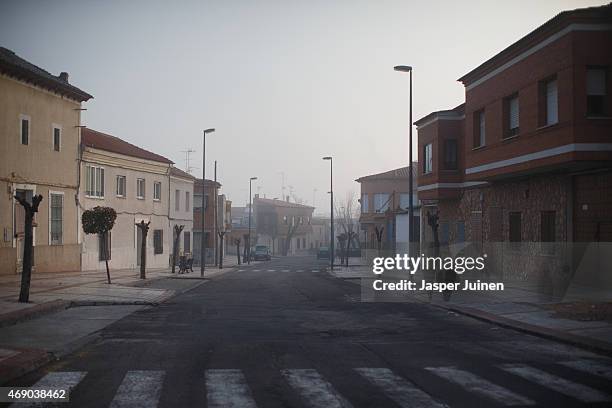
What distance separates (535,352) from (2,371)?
8.68 meters

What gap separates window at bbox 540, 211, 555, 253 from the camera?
22.7m

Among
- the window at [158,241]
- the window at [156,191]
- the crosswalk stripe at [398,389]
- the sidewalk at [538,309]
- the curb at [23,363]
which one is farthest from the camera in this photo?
the window at [158,241]

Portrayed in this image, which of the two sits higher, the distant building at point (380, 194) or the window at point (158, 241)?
the distant building at point (380, 194)

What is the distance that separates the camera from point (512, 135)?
A: 2398 centimetres

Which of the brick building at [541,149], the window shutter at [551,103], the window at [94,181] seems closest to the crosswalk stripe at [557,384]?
the brick building at [541,149]

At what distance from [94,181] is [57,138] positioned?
16.0 ft

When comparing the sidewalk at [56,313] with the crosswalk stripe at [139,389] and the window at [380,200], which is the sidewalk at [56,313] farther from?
the window at [380,200]

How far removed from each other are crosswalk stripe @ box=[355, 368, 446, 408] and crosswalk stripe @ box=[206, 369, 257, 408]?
69.3 inches

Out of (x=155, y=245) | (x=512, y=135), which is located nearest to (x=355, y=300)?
(x=512, y=135)

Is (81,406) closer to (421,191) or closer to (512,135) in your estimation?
(512,135)

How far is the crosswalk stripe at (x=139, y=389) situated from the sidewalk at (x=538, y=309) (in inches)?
301

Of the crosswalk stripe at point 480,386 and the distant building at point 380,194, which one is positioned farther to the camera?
the distant building at point 380,194

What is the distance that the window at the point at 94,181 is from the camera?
33594mm

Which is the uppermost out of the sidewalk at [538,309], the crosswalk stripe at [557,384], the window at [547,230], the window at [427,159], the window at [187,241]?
the window at [427,159]
